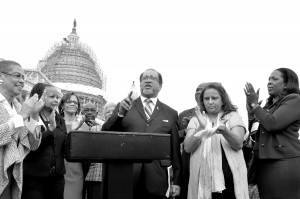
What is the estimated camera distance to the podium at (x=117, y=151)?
2.70m

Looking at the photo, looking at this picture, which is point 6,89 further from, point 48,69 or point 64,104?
point 48,69

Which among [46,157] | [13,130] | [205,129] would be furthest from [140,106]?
[13,130]

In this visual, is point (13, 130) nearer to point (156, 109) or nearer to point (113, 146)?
point (113, 146)

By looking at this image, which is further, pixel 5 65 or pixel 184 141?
pixel 184 141

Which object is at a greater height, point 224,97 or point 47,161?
point 224,97

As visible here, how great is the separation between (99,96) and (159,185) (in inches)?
2402

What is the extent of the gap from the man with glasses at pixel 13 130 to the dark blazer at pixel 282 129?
2.67 metres

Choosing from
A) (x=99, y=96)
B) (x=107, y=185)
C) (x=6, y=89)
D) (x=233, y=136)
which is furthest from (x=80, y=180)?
(x=99, y=96)

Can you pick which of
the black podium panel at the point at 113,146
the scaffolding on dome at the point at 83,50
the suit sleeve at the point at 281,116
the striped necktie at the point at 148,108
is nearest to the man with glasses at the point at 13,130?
the black podium panel at the point at 113,146

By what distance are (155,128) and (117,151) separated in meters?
1.83

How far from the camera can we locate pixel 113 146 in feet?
9.09

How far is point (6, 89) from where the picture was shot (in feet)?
13.5

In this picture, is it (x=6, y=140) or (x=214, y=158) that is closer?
(x=6, y=140)

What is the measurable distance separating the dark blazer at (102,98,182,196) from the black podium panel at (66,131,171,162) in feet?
4.56
